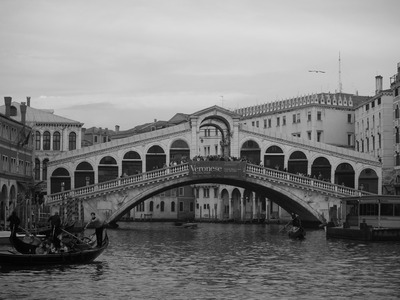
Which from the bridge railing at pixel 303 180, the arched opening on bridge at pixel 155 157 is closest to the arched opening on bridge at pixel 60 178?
the arched opening on bridge at pixel 155 157

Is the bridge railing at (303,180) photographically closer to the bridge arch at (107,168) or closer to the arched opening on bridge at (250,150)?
the arched opening on bridge at (250,150)

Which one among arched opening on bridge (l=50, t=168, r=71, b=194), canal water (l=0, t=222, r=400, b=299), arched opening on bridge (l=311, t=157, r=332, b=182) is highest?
arched opening on bridge (l=311, t=157, r=332, b=182)

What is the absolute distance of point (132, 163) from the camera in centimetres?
5872

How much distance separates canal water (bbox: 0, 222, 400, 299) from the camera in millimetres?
21062

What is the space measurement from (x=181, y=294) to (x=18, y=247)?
25.9 feet

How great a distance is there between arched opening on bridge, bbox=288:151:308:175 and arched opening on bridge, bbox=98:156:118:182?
11.7 m

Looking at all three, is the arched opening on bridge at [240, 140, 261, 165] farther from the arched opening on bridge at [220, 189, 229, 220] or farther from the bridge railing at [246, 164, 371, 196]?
the arched opening on bridge at [220, 189, 229, 220]

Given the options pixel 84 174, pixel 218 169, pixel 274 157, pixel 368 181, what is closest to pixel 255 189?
pixel 274 157

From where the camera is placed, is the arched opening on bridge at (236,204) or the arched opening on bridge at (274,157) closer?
the arched opening on bridge at (274,157)

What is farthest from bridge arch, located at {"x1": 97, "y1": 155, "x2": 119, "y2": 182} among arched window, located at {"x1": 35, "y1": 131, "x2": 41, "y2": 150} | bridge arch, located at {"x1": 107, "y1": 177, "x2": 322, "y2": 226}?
arched window, located at {"x1": 35, "y1": 131, "x2": 41, "y2": 150}

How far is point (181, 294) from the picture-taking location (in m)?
20.9

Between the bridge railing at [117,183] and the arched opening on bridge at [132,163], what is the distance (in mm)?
3715

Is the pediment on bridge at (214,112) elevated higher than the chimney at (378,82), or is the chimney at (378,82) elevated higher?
the chimney at (378,82)

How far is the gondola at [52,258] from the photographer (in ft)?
83.1
